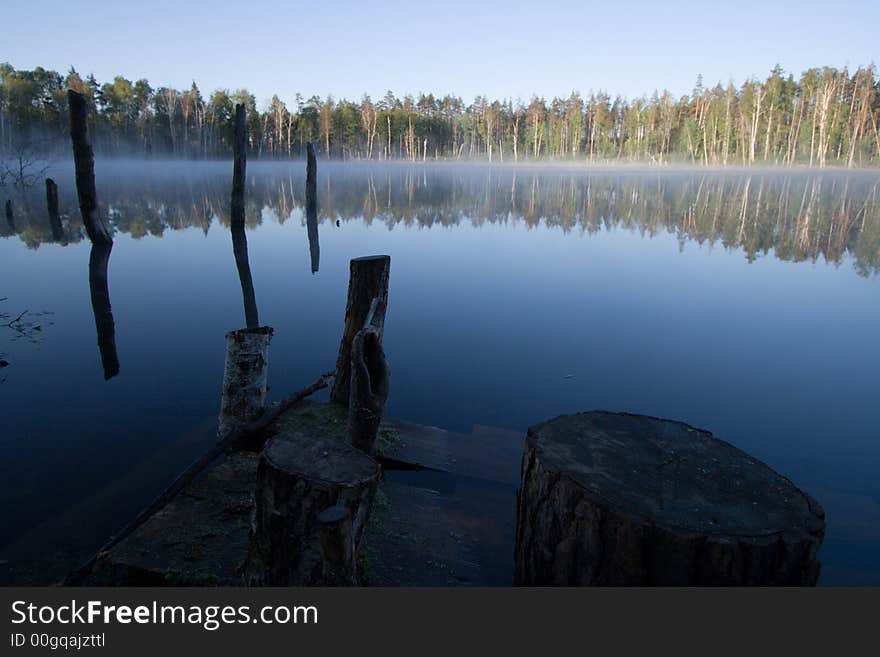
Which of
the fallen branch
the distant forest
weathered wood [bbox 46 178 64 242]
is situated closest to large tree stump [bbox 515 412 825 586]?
the fallen branch

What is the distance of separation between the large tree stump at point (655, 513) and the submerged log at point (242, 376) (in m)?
3.42

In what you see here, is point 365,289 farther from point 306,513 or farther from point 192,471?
point 306,513

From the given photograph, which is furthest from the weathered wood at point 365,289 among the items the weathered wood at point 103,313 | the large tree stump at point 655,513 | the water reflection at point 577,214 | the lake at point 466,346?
the water reflection at point 577,214

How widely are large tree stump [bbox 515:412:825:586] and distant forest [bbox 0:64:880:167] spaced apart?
227ft

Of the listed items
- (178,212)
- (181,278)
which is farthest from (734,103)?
(181,278)

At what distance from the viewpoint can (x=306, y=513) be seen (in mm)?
2682

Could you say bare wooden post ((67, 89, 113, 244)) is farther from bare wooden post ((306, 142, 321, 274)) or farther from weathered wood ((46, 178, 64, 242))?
weathered wood ((46, 178, 64, 242))

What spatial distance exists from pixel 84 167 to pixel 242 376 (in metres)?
7.48

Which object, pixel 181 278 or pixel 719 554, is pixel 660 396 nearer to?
pixel 719 554

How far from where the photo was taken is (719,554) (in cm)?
229

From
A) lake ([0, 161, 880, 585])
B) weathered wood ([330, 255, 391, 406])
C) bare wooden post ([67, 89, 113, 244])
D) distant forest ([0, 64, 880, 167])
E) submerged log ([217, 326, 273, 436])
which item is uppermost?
distant forest ([0, 64, 880, 167])

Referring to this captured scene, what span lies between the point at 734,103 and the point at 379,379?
10529cm

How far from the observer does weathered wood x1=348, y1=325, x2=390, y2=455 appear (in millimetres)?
4582

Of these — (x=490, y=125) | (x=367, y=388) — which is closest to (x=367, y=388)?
(x=367, y=388)
